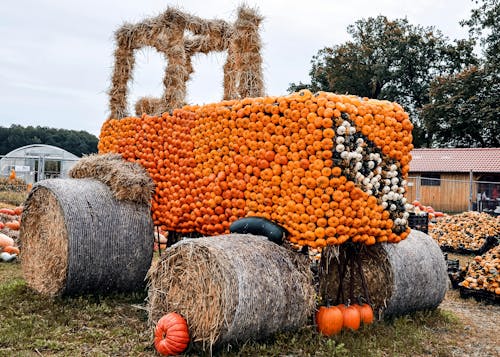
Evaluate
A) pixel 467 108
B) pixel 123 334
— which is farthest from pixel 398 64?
pixel 123 334

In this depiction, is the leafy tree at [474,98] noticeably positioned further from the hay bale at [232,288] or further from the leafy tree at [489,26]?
the hay bale at [232,288]

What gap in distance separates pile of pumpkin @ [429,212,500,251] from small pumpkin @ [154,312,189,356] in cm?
925

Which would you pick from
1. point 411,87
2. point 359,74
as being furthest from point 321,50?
point 411,87

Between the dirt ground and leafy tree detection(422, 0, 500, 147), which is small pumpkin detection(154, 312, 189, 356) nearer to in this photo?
the dirt ground

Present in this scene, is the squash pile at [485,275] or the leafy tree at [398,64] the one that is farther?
the leafy tree at [398,64]

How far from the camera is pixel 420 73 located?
130ft

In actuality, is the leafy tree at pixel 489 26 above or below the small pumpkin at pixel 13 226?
above

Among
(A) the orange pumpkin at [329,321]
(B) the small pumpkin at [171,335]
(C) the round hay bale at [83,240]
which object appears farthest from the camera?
(C) the round hay bale at [83,240]

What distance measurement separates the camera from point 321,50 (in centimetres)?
4284

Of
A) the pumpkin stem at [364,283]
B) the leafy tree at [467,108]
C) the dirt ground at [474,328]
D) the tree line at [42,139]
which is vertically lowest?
the dirt ground at [474,328]

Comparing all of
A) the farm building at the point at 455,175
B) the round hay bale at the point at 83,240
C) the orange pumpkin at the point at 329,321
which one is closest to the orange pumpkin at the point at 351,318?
the orange pumpkin at the point at 329,321

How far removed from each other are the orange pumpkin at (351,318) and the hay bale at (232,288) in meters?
0.48

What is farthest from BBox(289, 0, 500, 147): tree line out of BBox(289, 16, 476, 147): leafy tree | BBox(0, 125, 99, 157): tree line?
BBox(0, 125, 99, 157): tree line

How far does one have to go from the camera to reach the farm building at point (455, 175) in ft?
88.4
